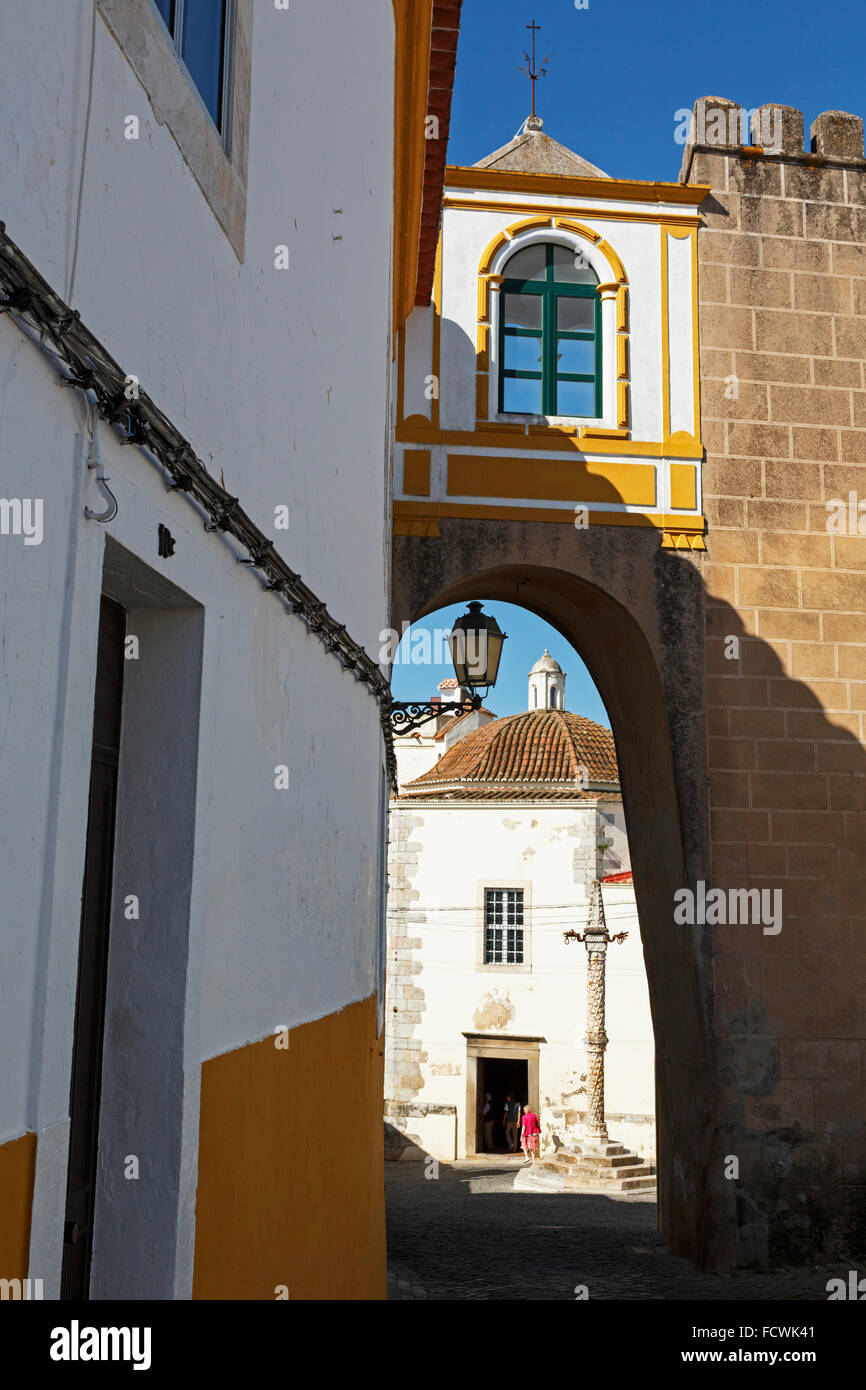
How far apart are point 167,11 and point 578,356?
25.2 ft

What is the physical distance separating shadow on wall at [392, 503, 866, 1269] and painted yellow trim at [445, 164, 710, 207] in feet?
9.19

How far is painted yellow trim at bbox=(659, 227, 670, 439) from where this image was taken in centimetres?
983

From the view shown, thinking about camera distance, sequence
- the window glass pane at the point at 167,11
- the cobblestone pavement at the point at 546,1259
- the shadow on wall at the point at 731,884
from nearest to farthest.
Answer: the window glass pane at the point at 167,11 < the cobblestone pavement at the point at 546,1259 < the shadow on wall at the point at 731,884

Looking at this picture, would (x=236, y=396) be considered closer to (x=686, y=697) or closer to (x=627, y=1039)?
(x=686, y=697)

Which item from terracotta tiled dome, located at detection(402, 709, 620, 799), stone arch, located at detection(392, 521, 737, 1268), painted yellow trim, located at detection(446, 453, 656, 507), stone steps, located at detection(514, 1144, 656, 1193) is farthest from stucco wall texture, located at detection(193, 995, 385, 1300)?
terracotta tiled dome, located at detection(402, 709, 620, 799)

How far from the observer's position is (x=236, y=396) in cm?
305

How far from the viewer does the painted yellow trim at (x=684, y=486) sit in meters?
9.66

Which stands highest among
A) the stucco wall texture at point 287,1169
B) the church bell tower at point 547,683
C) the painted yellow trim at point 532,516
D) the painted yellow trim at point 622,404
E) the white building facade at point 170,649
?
the church bell tower at point 547,683

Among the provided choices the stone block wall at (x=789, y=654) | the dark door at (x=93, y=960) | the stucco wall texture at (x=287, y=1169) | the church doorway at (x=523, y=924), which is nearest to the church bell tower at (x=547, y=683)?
the church doorway at (x=523, y=924)

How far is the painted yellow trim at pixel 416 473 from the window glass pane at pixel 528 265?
1.79 metres

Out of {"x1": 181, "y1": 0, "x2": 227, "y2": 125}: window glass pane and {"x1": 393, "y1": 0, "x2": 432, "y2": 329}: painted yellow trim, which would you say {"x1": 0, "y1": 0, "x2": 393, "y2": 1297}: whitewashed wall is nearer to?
{"x1": 181, "y1": 0, "x2": 227, "y2": 125}: window glass pane

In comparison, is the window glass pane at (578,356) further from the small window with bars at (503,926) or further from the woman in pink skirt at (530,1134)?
the small window with bars at (503,926)
